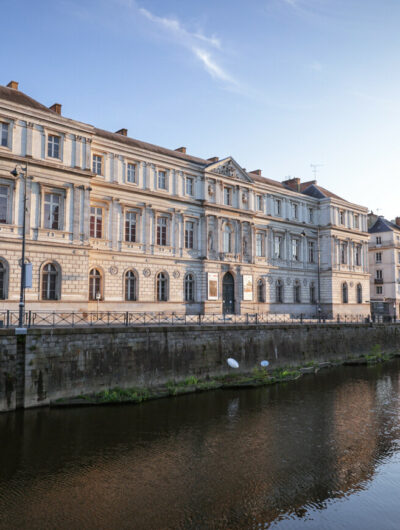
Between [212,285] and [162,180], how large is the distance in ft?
31.8

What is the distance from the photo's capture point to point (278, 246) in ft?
150

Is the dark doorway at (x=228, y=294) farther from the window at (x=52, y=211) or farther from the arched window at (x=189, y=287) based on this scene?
the window at (x=52, y=211)

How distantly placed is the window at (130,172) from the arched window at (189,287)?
900 cm

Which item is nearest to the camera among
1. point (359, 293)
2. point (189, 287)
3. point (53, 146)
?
point (53, 146)

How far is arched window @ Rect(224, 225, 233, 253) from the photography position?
131 ft

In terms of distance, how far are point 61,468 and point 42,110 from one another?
2262cm

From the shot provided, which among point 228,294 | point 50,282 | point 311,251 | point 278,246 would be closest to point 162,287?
point 228,294

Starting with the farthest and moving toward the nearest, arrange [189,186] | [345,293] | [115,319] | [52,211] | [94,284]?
1. [345,293]
2. [189,186]
3. [94,284]
4. [52,211]
5. [115,319]

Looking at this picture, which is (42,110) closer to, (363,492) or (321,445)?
(321,445)

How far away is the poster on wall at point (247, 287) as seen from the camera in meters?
40.3

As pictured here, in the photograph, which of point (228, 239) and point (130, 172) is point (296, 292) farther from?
point (130, 172)

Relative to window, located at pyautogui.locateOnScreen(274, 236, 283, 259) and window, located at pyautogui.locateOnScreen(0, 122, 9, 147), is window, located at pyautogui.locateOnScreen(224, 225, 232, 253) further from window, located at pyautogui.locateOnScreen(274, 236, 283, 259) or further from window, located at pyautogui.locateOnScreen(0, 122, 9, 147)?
window, located at pyautogui.locateOnScreen(0, 122, 9, 147)

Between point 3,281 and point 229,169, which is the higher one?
point 229,169

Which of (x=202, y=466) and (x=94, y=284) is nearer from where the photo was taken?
(x=202, y=466)
